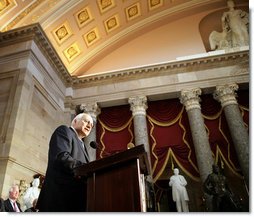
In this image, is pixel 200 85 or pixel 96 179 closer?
pixel 96 179

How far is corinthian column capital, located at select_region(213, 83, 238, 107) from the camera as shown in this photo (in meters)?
8.89

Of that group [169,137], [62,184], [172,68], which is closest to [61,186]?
[62,184]

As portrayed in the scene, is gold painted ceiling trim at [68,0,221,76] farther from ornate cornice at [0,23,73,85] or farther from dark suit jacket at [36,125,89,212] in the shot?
Result: dark suit jacket at [36,125,89,212]

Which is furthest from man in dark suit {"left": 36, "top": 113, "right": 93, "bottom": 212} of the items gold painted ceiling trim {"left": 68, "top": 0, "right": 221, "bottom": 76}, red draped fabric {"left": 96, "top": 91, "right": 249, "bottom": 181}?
gold painted ceiling trim {"left": 68, "top": 0, "right": 221, "bottom": 76}

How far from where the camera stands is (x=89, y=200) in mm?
1576

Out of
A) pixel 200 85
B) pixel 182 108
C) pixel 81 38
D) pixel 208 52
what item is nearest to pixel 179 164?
pixel 182 108

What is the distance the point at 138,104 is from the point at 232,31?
17.9 ft

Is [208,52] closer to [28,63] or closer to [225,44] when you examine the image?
[225,44]

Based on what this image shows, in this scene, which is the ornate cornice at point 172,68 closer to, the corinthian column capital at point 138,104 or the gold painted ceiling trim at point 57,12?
the corinthian column capital at point 138,104

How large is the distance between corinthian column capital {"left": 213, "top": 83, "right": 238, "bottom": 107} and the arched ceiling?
4639mm

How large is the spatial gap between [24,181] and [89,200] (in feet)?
17.0

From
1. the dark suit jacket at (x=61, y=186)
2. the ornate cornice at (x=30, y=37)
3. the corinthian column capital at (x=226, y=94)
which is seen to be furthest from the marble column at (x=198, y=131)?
the dark suit jacket at (x=61, y=186)

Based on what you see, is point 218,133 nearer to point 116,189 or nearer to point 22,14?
point 116,189

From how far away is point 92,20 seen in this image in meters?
10.6
